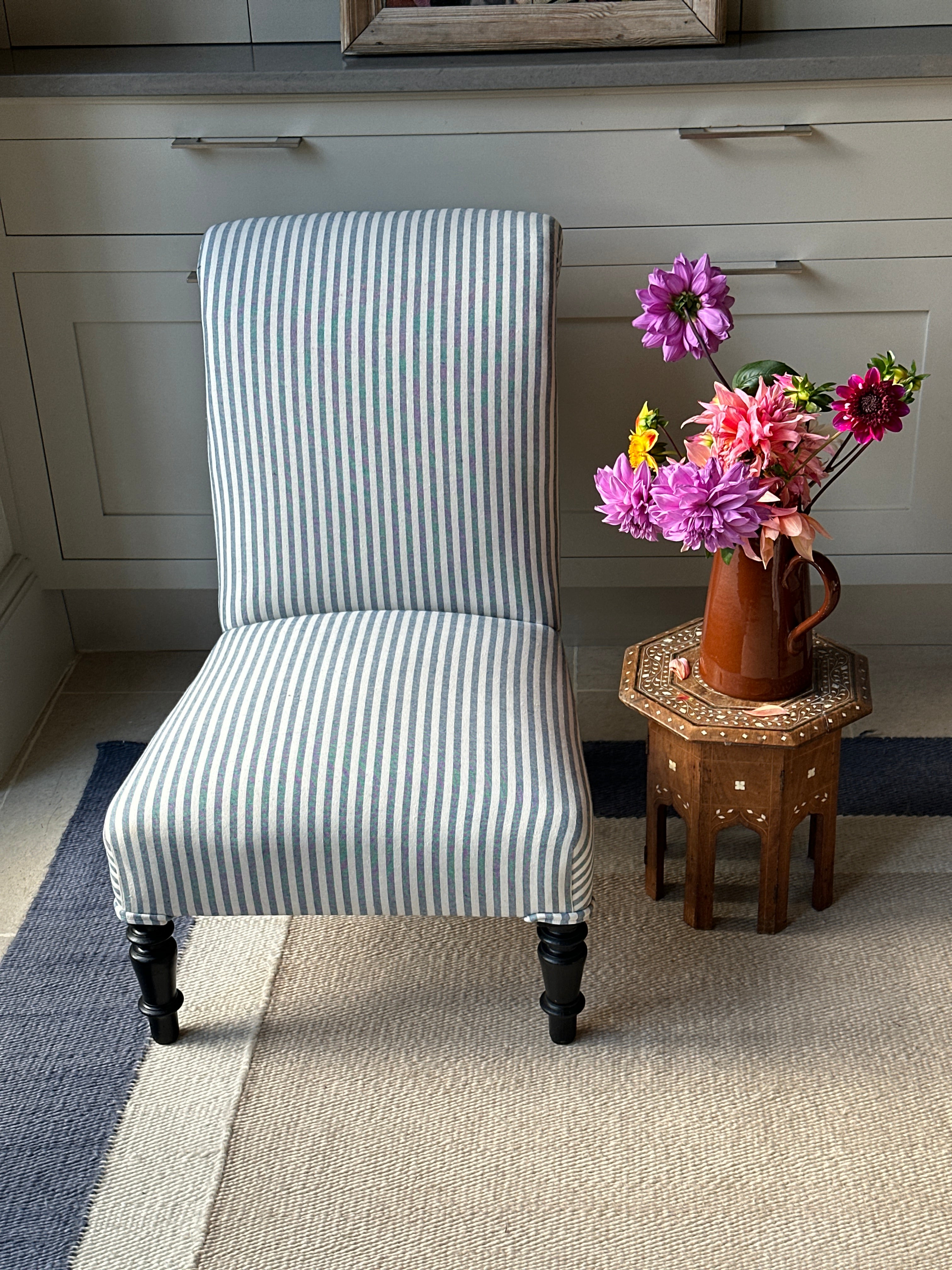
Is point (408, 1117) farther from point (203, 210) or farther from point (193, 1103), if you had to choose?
point (203, 210)

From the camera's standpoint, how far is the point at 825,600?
1439 mm

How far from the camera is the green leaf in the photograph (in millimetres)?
1383

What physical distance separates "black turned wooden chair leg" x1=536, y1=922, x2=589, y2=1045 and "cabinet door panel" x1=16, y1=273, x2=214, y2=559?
103 centimetres

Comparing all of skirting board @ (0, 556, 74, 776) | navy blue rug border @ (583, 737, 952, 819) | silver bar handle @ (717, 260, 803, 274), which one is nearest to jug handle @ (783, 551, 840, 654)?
navy blue rug border @ (583, 737, 952, 819)

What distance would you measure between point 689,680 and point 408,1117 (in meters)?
0.63

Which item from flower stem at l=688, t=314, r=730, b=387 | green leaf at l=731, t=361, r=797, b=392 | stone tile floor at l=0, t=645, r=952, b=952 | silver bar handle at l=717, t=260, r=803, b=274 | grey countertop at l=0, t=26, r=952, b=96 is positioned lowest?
stone tile floor at l=0, t=645, r=952, b=952

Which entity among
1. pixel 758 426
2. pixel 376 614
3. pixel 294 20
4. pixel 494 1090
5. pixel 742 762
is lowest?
pixel 494 1090

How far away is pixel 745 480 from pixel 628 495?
0.13 metres

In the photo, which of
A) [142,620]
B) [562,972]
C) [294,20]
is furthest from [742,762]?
[294,20]

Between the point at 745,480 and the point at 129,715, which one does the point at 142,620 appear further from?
the point at 745,480

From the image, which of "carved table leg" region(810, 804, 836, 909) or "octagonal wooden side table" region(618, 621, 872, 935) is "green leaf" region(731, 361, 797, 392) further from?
"carved table leg" region(810, 804, 836, 909)

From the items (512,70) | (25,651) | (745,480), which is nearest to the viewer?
(745,480)

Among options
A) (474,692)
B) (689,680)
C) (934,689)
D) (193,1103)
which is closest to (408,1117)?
(193,1103)

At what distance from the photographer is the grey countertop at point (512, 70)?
1676mm
